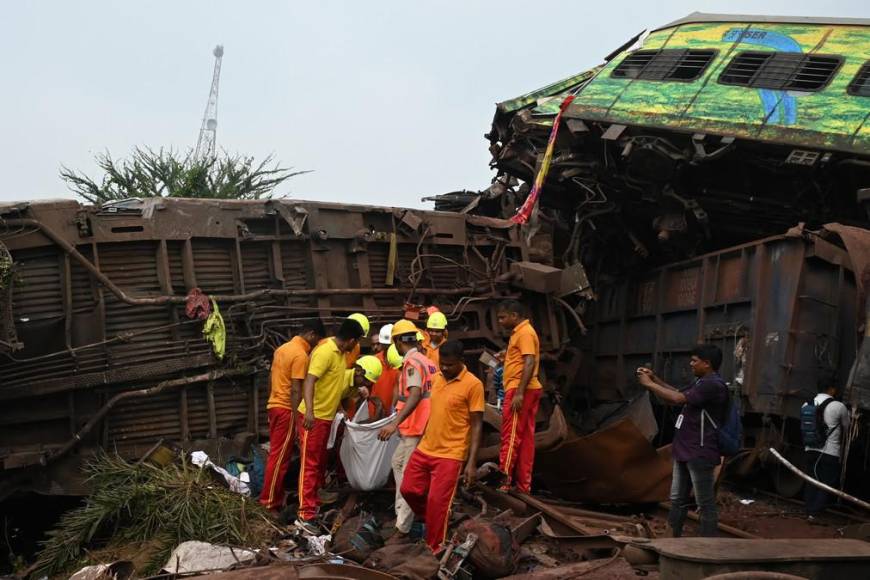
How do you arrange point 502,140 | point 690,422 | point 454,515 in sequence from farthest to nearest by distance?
point 502,140, point 454,515, point 690,422

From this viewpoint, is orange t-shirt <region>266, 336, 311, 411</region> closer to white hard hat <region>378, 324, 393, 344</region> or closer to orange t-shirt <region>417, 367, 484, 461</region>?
white hard hat <region>378, 324, 393, 344</region>

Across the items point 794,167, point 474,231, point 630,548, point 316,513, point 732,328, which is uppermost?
point 794,167

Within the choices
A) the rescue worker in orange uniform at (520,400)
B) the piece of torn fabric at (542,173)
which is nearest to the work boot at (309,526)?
the rescue worker in orange uniform at (520,400)

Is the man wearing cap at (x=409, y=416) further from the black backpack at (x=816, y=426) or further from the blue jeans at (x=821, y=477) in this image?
the blue jeans at (x=821, y=477)

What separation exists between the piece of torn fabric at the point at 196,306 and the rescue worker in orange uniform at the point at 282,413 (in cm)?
153

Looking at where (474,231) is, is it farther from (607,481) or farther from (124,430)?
(124,430)

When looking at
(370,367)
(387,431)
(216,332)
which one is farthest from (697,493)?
(216,332)

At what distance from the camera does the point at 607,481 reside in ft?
22.7

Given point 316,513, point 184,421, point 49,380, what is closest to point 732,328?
point 316,513

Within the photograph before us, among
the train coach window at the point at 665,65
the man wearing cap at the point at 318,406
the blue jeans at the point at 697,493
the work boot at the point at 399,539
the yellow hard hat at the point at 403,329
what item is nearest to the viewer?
the blue jeans at the point at 697,493

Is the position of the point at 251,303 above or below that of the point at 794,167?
below

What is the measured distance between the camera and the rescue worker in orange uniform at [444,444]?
213 inches

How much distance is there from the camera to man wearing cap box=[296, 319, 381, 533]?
6.36 m

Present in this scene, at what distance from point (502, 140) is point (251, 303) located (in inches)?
250
